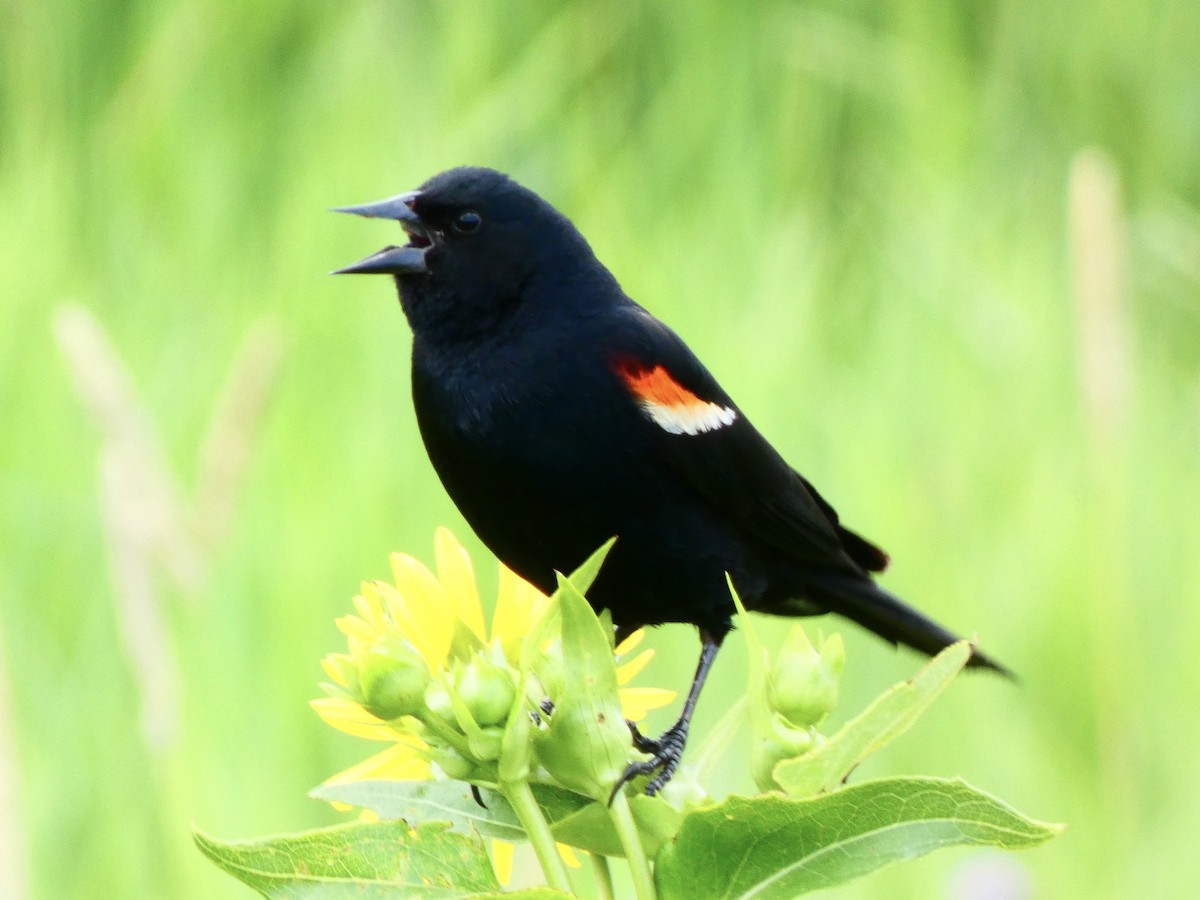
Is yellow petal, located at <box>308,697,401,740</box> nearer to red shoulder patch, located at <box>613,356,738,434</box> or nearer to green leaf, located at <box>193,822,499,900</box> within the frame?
green leaf, located at <box>193,822,499,900</box>

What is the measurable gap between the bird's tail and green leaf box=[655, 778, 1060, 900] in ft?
2.44

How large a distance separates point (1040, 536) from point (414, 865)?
2.15 meters

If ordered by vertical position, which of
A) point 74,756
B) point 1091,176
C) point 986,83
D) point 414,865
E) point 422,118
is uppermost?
point 986,83

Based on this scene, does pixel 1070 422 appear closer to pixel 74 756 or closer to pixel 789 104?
pixel 789 104

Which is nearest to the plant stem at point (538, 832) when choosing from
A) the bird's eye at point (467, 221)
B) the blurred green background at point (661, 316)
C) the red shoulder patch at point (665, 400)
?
the red shoulder patch at point (665, 400)

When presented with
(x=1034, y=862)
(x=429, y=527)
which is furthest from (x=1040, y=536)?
(x=429, y=527)

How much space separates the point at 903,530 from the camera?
8.13ft

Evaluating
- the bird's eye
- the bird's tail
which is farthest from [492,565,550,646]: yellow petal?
the bird's tail

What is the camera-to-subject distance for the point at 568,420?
1.07 m

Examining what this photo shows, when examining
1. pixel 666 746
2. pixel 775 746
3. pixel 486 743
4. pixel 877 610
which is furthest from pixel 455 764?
pixel 877 610

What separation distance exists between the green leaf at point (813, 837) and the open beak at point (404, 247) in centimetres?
55

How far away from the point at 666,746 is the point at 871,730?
0.37 m

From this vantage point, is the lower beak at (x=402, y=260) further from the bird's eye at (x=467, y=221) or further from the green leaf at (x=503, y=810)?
the green leaf at (x=503, y=810)

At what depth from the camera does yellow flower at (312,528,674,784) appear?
2.30 ft
